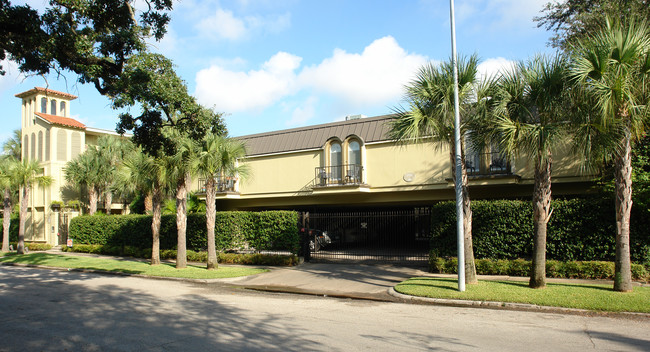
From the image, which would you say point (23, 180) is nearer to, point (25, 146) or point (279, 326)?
point (25, 146)

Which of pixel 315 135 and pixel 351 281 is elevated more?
pixel 315 135

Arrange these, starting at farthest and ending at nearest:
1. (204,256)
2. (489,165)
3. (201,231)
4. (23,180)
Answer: (23,180), (201,231), (204,256), (489,165)

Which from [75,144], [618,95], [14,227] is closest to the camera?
[618,95]

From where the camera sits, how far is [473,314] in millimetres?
9336

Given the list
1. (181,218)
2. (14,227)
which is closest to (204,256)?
(181,218)

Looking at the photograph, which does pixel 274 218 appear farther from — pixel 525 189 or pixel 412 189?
pixel 525 189

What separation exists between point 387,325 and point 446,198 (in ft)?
48.6

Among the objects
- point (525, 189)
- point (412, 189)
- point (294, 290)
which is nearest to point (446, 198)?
point (412, 189)

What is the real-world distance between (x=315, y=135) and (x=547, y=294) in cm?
1684

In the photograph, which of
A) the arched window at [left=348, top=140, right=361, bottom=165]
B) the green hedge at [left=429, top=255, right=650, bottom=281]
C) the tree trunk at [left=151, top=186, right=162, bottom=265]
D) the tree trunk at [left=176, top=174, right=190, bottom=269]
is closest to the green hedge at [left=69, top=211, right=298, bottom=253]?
the tree trunk at [left=151, top=186, right=162, bottom=265]

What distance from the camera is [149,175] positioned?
58.2ft

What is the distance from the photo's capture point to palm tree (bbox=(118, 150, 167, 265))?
17500 millimetres

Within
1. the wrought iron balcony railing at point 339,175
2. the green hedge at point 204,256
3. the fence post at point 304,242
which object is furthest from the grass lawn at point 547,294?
the wrought iron balcony railing at point 339,175

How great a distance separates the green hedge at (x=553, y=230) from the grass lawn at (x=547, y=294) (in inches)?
97.6
